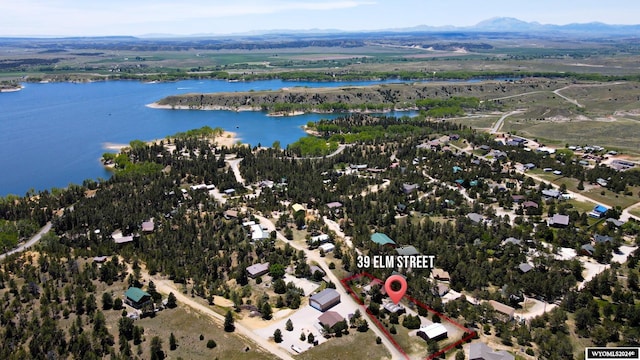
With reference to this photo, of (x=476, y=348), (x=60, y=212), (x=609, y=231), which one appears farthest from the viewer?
(x=60, y=212)

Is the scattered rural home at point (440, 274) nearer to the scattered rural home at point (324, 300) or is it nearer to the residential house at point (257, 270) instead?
the scattered rural home at point (324, 300)

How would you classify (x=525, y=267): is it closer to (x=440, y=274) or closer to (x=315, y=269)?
(x=440, y=274)

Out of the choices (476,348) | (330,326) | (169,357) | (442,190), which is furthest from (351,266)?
(442,190)

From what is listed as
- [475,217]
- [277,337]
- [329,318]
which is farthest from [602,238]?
[277,337]

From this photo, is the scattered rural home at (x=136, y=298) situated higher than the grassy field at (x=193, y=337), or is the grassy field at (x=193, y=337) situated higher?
the scattered rural home at (x=136, y=298)

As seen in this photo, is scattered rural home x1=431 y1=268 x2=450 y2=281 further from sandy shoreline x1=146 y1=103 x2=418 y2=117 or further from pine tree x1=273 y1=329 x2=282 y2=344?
sandy shoreline x1=146 y1=103 x2=418 y2=117

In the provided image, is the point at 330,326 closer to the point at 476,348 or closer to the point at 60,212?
the point at 476,348

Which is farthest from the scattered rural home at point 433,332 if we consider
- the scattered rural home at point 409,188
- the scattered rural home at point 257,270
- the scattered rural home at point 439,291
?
the scattered rural home at point 409,188
